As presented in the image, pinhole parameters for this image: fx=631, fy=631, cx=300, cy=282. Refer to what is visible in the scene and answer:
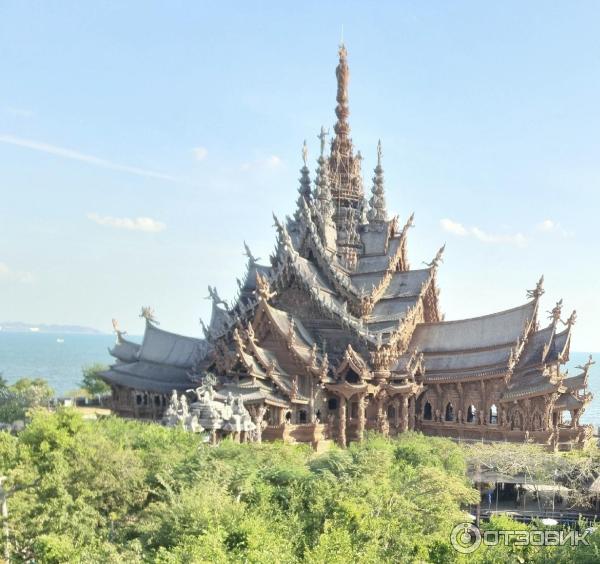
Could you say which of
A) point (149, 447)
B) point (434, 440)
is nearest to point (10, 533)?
point (149, 447)

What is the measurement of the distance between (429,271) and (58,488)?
24.0 m

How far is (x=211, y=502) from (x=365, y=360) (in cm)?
1702

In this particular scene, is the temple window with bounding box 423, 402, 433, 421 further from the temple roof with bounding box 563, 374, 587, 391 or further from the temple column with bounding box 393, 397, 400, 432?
the temple roof with bounding box 563, 374, 587, 391

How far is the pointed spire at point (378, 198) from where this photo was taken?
137ft

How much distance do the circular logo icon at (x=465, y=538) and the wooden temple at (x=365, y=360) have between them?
1331 cm

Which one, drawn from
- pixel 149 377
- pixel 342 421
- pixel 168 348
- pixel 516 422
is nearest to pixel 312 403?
pixel 342 421

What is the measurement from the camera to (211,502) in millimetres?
16062

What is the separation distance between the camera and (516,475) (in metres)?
24.6

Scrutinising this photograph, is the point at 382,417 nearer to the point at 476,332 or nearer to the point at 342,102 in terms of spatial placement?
the point at 476,332

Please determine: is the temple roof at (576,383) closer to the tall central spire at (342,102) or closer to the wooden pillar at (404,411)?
the wooden pillar at (404,411)

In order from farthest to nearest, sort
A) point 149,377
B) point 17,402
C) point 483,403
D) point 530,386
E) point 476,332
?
1. point 17,402
2. point 149,377
3. point 476,332
4. point 483,403
5. point 530,386

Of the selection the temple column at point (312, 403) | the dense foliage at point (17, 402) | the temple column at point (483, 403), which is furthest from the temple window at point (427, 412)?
the dense foliage at point (17, 402)

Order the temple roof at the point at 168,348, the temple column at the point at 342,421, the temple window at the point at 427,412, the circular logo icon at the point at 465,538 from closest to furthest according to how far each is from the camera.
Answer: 1. the circular logo icon at the point at 465,538
2. the temple column at the point at 342,421
3. the temple window at the point at 427,412
4. the temple roof at the point at 168,348

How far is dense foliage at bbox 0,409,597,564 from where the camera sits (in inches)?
579
